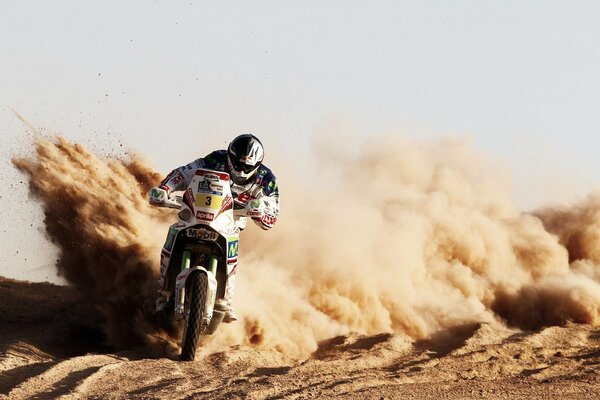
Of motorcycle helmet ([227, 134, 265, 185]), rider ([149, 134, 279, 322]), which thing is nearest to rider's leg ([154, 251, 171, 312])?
rider ([149, 134, 279, 322])

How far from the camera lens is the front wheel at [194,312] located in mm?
8656

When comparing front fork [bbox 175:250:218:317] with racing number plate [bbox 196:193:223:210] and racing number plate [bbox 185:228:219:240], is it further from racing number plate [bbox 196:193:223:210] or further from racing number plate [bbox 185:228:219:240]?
racing number plate [bbox 196:193:223:210]

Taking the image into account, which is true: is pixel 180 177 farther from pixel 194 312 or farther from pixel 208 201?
pixel 194 312

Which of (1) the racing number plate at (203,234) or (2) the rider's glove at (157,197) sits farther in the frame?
(2) the rider's glove at (157,197)

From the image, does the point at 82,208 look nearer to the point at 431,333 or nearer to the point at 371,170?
the point at 431,333

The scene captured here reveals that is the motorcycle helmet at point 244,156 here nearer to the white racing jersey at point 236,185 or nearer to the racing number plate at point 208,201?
the white racing jersey at point 236,185

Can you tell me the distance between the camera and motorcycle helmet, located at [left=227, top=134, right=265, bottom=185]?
945 centimetres

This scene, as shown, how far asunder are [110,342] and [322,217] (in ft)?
14.7

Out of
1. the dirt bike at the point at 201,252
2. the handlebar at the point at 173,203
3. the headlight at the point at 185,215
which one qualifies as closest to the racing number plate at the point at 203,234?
the dirt bike at the point at 201,252

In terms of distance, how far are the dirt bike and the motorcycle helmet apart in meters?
0.45

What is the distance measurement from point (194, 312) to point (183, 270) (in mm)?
A: 472

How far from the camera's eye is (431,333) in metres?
12.6

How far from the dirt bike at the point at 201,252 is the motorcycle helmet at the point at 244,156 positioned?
0.45m

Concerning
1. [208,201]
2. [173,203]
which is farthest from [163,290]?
[208,201]
